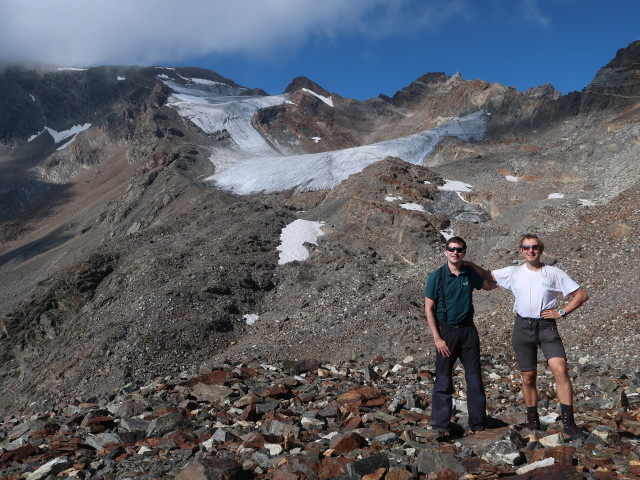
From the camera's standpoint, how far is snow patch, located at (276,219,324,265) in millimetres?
23984

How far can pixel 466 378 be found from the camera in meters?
6.19

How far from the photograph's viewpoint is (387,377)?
401 inches

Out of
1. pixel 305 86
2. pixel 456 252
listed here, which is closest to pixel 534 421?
pixel 456 252

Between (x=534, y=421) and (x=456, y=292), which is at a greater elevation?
(x=456, y=292)

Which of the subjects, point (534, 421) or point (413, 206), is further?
point (413, 206)

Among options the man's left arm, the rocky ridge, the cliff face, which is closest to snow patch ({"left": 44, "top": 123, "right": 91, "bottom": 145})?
the cliff face

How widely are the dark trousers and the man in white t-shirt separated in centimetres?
51

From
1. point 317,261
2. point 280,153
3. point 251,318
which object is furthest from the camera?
point 280,153

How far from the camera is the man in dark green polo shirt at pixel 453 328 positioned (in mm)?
6086

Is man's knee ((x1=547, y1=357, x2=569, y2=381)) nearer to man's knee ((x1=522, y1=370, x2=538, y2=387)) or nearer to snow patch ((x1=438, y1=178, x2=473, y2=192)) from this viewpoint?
man's knee ((x1=522, y1=370, x2=538, y2=387))

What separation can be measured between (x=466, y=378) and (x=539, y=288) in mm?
1326

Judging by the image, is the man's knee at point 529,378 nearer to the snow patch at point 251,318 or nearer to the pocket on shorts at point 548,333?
the pocket on shorts at point 548,333

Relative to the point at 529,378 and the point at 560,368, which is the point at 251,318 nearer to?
the point at 529,378

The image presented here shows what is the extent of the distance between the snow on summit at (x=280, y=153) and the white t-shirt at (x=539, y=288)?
3284cm
